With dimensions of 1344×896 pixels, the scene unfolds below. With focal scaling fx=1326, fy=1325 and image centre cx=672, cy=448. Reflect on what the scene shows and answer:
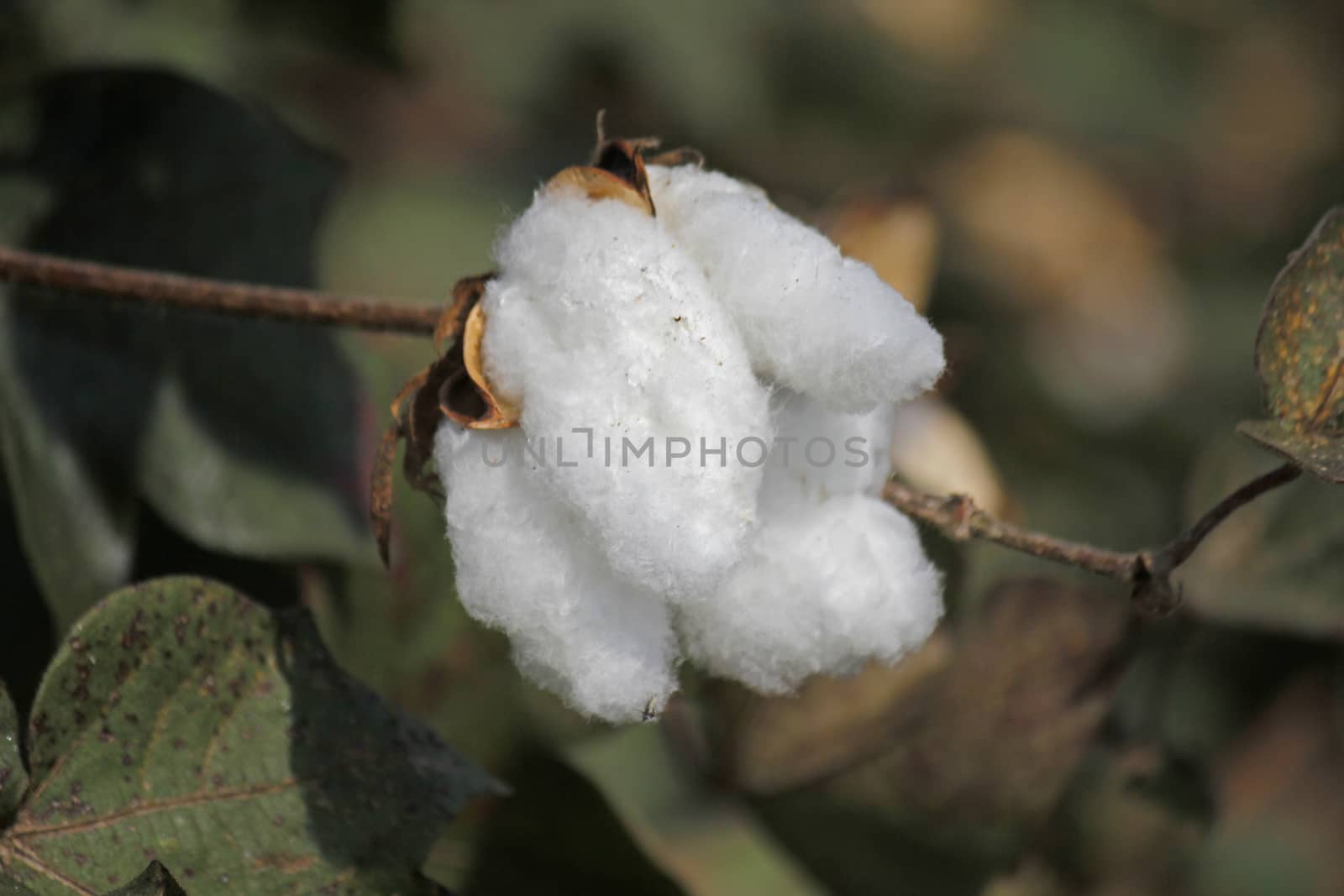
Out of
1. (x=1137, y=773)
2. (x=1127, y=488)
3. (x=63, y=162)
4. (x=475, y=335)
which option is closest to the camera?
(x=475, y=335)

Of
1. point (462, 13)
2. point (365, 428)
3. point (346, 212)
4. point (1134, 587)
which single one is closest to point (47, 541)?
point (365, 428)

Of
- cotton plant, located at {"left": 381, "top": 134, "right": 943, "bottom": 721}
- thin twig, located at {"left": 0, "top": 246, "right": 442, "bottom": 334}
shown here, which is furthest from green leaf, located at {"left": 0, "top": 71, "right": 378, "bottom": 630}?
cotton plant, located at {"left": 381, "top": 134, "right": 943, "bottom": 721}

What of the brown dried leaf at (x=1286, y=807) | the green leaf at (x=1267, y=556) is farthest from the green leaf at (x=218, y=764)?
the brown dried leaf at (x=1286, y=807)

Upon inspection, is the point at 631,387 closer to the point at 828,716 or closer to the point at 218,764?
the point at 218,764

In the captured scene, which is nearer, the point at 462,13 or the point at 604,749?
the point at 604,749

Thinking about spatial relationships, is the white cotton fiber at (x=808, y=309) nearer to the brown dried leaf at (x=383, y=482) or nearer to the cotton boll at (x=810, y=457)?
the cotton boll at (x=810, y=457)

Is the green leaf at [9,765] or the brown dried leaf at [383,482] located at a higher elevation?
the brown dried leaf at [383,482]

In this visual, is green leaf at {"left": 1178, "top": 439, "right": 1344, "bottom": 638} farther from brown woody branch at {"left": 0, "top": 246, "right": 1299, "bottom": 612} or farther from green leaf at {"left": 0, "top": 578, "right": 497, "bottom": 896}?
green leaf at {"left": 0, "top": 578, "right": 497, "bottom": 896}

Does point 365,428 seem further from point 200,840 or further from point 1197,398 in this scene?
point 1197,398
